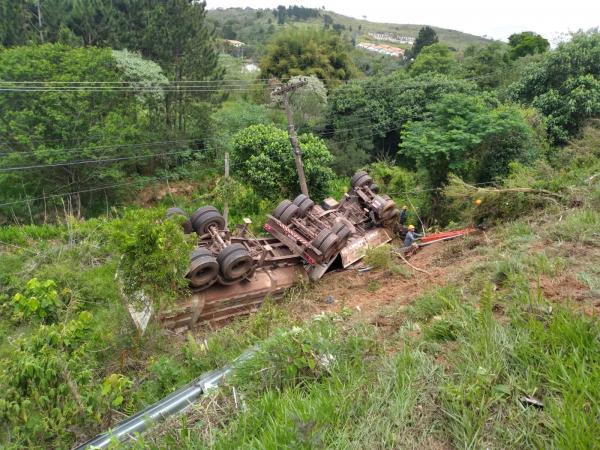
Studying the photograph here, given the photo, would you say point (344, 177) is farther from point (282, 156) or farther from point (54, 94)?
point (54, 94)

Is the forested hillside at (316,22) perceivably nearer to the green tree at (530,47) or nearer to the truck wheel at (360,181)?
the green tree at (530,47)

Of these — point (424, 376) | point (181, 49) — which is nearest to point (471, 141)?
point (424, 376)

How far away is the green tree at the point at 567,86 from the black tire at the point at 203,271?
46.7ft

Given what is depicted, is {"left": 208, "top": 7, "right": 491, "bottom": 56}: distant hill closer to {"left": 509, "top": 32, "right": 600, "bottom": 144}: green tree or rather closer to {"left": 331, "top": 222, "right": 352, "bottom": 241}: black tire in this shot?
{"left": 509, "top": 32, "right": 600, "bottom": 144}: green tree

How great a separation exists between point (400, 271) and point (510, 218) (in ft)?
9.35

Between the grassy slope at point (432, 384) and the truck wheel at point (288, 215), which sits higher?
the grassy slope at point (432, 384)

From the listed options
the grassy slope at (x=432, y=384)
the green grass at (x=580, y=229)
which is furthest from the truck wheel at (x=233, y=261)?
the green grass at (x=580, y=229)

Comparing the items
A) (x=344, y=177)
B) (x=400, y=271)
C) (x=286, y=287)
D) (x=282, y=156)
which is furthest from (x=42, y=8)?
(x=400, y=271)

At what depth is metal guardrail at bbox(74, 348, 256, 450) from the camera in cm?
279

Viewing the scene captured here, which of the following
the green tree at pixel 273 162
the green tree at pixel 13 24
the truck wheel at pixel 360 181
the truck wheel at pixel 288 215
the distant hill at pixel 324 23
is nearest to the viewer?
the truck wheel at pixel 288 215

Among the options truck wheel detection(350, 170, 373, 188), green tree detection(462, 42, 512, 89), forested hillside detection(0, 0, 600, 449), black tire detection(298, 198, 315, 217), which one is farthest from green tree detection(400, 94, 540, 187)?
green tree detection(462, 42, 512, 89)

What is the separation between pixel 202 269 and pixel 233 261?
0.58 metres

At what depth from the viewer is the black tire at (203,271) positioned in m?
6.86

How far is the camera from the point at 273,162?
16531 millimetres
